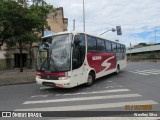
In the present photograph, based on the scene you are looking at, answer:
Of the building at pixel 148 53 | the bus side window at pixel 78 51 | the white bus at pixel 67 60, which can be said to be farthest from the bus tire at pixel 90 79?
the building at pixel 148 53

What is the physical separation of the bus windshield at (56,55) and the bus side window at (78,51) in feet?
1.39

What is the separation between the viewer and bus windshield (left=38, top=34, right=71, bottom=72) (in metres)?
12.5

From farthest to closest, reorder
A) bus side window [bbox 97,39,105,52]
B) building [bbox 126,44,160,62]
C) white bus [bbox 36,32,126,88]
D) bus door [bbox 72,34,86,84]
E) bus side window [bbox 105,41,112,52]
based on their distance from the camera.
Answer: building [bbox 126,44,160,62] → bus side window [bbox 105,41,112,52] → bus side window [bbox 97,39,105,52] → bus door [bbox 72,34,86,84] → white bus [bbox 36,32,126,88]

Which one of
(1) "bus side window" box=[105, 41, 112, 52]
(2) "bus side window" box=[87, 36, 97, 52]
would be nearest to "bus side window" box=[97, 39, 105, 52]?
(2) "bus side window" box=[87, 36, 97, 52]

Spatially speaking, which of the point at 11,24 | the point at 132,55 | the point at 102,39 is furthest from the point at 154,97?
the point at 132,55

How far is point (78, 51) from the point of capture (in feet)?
43.7

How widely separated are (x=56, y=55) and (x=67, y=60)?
0.67 metres

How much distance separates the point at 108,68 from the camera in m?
18.6

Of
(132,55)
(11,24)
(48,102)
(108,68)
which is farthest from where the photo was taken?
(132,55)

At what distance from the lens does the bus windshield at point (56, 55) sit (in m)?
12.5

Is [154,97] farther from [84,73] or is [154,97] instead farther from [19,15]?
[19,15]

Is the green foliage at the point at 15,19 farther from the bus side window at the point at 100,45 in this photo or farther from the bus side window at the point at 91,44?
the bus side window at the point at 91,44

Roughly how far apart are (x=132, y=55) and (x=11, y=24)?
8011 cm

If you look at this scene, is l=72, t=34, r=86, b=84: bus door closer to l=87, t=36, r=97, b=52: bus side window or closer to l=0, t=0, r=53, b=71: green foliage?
l=87, t=36, r=97, b=52: bus side window
